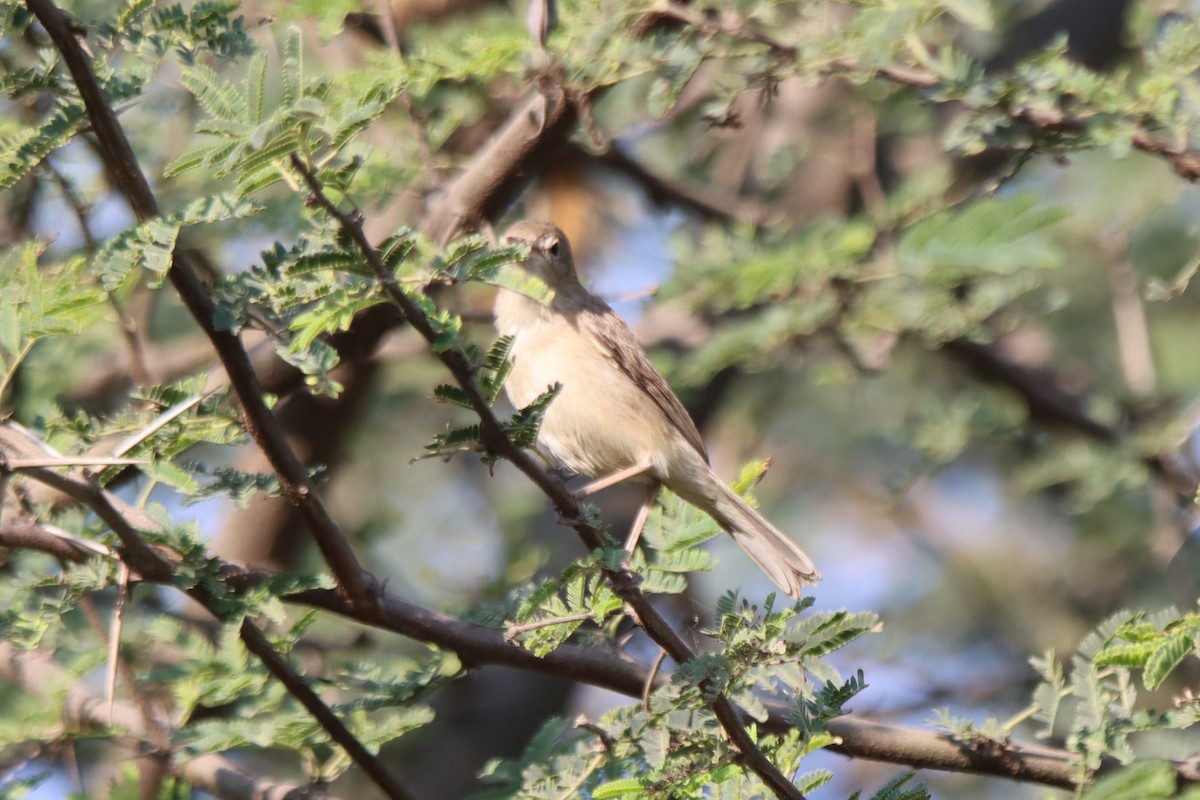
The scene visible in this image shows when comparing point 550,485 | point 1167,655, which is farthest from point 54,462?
point 1167,655

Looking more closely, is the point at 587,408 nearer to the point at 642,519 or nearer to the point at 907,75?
the point at 642,519

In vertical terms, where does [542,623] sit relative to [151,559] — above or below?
below

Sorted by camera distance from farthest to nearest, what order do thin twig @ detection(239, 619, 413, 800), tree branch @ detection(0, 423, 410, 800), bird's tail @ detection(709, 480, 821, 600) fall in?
bird's tail @ detection(709, 480, 821, 600)
thin twig @ detection(239, 619, 413, 800)
tree branch @ detection(0, 423, 410, 800)

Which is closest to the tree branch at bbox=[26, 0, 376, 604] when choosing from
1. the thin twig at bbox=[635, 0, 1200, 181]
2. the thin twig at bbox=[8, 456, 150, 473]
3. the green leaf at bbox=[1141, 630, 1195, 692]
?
the thin twig at bbox=[8, 456, 150, 473]

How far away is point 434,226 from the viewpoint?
4.14 metres

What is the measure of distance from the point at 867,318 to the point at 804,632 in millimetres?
2559

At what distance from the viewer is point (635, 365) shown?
4.43 m

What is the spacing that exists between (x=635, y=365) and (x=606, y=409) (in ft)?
0.93

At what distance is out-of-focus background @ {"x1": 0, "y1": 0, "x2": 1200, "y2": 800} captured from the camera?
3.93 m

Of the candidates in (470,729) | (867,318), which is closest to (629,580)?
(867,318)

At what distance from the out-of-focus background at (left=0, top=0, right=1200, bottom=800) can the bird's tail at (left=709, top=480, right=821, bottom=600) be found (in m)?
0.16

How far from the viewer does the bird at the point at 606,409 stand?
13.0ft

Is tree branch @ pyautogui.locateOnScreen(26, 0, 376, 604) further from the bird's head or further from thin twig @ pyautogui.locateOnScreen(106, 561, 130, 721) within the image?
the bird's head

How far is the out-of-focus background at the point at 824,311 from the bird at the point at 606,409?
0.25m
